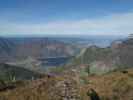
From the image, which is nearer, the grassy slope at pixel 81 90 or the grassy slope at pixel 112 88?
the grassy slope at pixel 81 90

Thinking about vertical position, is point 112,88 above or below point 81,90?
below

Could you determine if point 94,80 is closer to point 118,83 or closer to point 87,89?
point 118,83

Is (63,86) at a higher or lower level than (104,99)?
higher

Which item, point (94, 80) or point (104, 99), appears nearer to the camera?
point (104, 99)

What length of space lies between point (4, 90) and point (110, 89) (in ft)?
140

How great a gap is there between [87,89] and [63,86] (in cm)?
1251

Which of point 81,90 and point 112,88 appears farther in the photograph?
point 112,88

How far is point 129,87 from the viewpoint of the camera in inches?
4102

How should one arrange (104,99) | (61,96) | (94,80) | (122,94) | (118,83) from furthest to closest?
(94,80), (118,83), (122,94), (104,99), (61,96)

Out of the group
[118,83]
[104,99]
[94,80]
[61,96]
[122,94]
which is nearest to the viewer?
[61,96]

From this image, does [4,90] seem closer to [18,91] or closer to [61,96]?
[18,91]

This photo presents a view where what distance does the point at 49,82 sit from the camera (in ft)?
330

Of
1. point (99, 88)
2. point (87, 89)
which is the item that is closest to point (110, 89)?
point (99, 88)

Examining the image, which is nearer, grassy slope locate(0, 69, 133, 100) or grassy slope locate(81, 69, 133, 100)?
grassy slope locate(0, 69, 133, 100)
